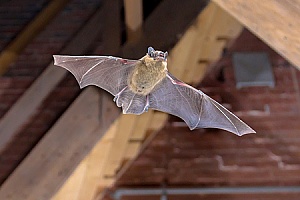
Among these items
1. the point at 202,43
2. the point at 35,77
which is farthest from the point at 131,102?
the point at 35,77

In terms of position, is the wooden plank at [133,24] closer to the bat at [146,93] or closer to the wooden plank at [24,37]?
the bat at [146,93]

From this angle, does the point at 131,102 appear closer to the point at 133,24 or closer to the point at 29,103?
the point at 133,24

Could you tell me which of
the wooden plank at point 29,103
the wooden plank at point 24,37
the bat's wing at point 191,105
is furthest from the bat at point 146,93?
the wooden plank at point 24,37

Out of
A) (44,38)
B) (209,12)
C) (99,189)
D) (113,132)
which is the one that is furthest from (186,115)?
(44,38)

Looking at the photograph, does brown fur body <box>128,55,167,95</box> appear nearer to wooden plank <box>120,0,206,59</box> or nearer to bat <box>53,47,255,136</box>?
bat <box>53,47,255,136</box>

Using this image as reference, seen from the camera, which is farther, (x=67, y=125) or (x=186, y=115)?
(x=67, y=125)

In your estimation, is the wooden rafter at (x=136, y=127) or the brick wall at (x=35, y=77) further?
the brick wall at (x=35, y=77)

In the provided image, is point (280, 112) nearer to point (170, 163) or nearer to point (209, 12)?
point (170, 163)
